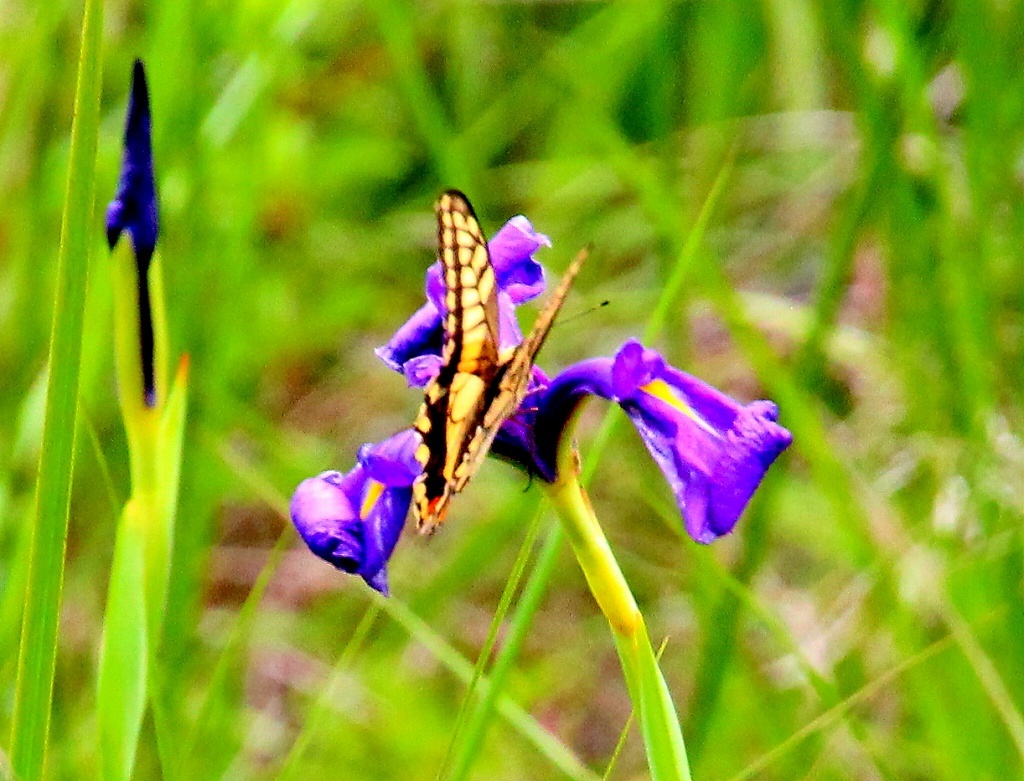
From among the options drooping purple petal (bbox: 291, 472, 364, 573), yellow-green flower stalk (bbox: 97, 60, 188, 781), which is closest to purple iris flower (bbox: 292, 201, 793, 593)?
drooping purple petal (bbox: 291, 472, 364, 573)

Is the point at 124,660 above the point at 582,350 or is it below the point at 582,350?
below

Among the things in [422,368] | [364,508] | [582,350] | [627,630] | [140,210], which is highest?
[582,350]

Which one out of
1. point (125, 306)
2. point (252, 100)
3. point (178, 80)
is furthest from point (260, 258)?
point (125, 306)

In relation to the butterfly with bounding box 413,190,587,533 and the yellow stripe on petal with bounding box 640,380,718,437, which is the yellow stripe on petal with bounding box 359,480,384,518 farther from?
the yellow stripe on petal with bounding box 640,380,718,437

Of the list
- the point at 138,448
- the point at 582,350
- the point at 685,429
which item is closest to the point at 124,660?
the point at 138,448

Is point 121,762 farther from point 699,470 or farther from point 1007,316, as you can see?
point 1007,316

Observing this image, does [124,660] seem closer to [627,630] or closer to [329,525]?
[329,525]

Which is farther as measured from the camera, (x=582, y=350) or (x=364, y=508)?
(x=582, y=350)
